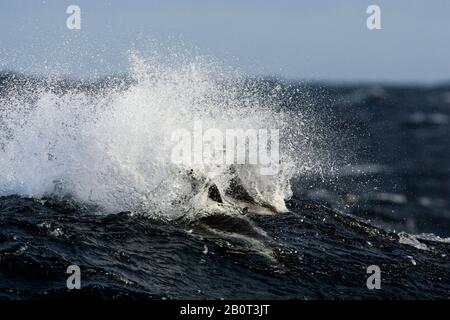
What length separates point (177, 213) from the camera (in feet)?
38.2

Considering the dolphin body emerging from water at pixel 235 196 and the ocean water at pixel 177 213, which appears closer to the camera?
the ocean water at pixel 177 213

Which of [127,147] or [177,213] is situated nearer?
[177,213]

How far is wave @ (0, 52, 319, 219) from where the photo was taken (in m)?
12.6

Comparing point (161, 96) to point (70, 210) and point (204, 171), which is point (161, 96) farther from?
point (70, 210)

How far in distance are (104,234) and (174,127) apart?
17.9 ft

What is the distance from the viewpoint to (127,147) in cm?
1393

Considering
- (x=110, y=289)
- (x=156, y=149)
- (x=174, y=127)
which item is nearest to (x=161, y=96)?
(x=174, y=127)

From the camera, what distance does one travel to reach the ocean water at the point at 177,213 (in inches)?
329

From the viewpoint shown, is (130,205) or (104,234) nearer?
(104,234)

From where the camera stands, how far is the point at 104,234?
10.1 metres

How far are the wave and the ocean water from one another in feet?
0.13

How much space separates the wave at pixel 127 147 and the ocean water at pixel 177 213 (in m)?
0.04

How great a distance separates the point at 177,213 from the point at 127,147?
3253 mm

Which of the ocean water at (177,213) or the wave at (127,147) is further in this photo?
the wave at (127,147)
